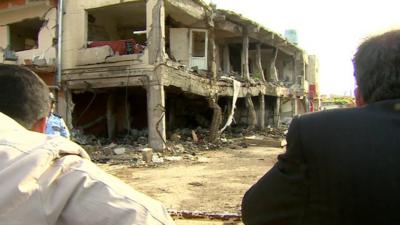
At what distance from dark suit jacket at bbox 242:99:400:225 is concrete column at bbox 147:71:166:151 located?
12.4 m

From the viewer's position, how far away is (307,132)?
1.41 metres

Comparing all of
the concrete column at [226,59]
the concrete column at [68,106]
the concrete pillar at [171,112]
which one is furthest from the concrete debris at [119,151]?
the concrete column at [226,59]

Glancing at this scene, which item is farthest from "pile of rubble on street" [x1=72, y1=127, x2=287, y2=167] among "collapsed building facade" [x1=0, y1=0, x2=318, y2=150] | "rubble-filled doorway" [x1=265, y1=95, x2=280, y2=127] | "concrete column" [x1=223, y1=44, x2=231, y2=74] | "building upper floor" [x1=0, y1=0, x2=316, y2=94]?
"rubble-filled doorway" [x1=265, y1=95, x2=280, y2=127]

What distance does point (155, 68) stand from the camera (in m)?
13.8

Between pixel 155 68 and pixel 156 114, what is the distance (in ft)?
4.51

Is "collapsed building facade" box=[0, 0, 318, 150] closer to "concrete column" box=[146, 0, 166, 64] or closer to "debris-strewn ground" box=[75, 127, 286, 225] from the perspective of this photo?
"concrete column" box=[146, 0, 166, 64]

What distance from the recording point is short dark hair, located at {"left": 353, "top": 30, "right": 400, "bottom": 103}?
1.46 metres

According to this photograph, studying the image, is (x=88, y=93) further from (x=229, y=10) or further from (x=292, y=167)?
(x=292, y=167)

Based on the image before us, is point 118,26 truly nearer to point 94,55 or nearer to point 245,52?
point 94,55

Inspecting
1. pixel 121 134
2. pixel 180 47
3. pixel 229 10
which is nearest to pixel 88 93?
pixel 121 134

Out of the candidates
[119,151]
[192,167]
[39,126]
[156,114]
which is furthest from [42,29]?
[39,126]

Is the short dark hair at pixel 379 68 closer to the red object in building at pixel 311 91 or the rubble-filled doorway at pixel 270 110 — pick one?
the rubble-filled doorway at pixel 270 110

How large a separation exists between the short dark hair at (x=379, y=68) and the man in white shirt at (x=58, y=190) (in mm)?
807

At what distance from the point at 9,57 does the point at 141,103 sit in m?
5.74
